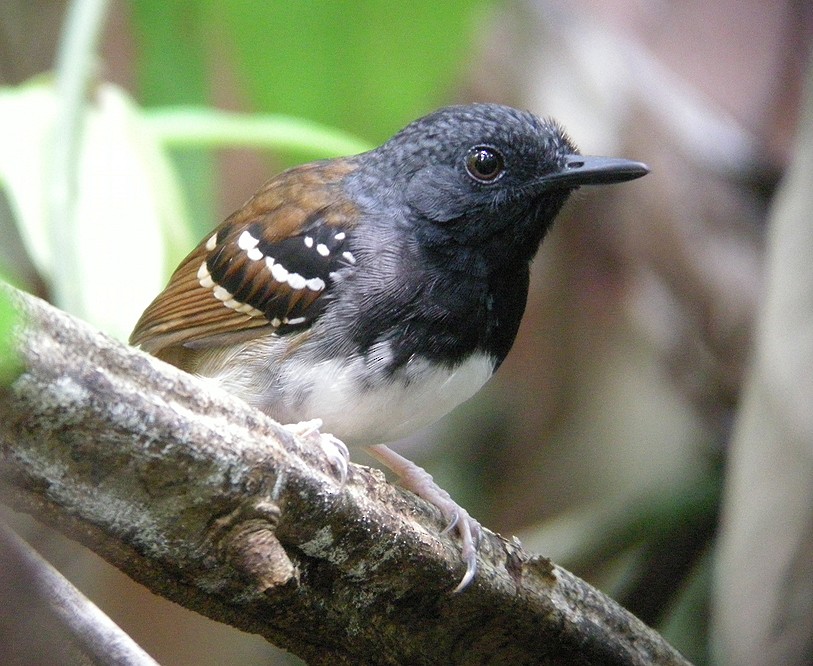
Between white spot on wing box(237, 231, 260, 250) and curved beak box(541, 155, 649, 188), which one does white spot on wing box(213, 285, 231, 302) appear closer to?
white spot on wing box(237, 231, 260, 250)

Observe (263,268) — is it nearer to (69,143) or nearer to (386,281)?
(386,281)

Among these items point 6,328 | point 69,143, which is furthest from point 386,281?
point 6,328

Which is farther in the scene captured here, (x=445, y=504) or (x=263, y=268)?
(x=263, y=268)

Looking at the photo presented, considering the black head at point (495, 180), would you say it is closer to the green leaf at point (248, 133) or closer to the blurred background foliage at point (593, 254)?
the blurred background foliage at point (593, 254)

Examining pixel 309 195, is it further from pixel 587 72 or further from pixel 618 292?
pixel 618 292

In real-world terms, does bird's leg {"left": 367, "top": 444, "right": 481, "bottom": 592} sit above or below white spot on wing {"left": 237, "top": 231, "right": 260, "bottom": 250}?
below

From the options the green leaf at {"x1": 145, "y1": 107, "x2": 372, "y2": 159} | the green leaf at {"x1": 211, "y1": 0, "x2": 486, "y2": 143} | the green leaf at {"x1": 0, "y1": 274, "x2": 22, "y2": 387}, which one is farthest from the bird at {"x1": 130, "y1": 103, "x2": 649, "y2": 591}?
the green leaf at {"x1": 0, "y1": 274, "x2": 22, "y2": 387}

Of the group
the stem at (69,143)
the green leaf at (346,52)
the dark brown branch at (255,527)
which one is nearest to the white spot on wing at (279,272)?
the stem at (69,143)
